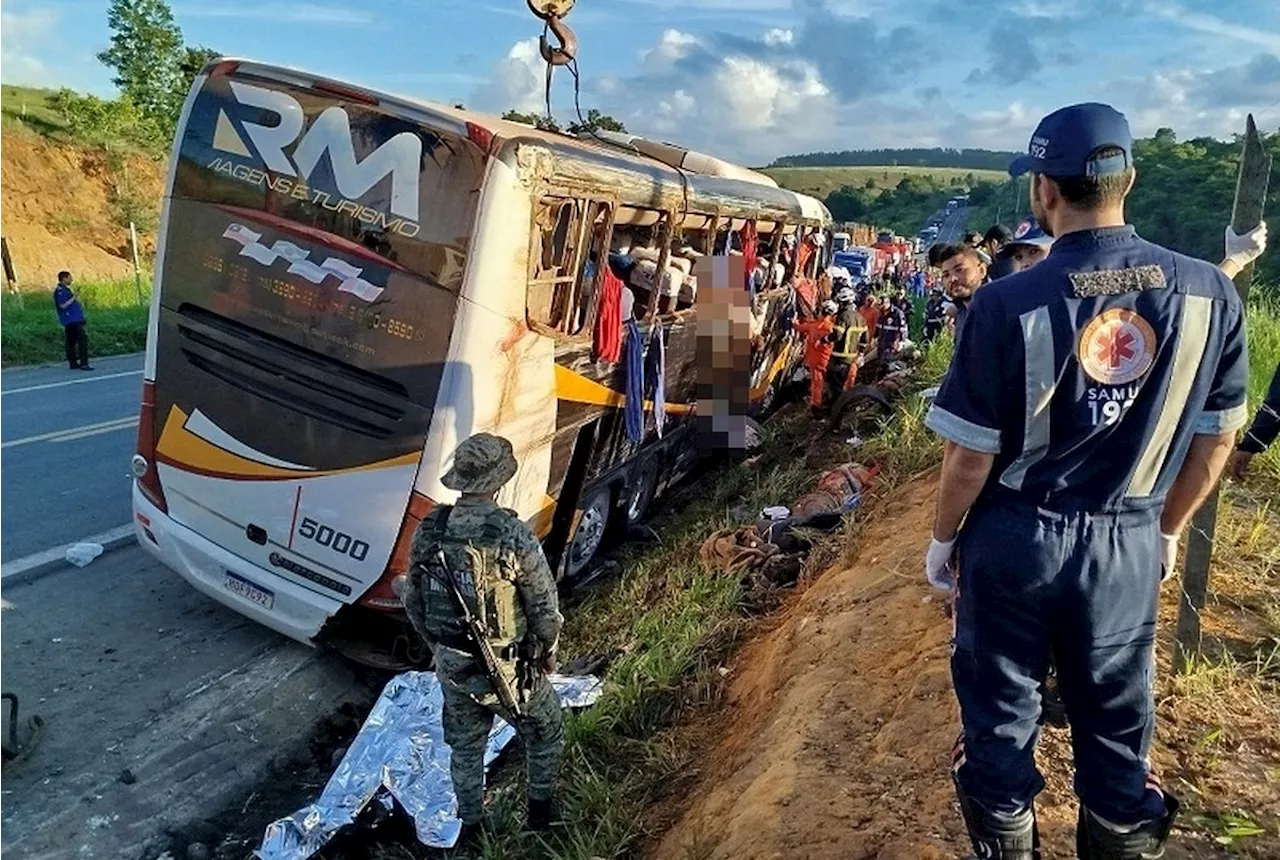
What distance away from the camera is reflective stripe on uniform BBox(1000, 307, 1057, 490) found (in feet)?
6.75

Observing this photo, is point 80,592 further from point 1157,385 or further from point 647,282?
point 1157,385

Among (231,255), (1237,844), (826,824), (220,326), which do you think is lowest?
(826,824)

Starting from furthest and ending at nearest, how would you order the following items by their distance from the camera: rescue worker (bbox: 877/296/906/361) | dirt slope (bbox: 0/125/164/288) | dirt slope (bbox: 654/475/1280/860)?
dirt slope (bbox: 0/125/164/288), rescue worker (bbox: 877/296/906/361), dirt slope (bbox: 654/475/1280/860)

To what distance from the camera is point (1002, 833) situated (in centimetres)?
234

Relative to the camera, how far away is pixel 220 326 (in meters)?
4.91

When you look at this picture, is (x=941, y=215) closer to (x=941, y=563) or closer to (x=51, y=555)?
(x=51, y=555)

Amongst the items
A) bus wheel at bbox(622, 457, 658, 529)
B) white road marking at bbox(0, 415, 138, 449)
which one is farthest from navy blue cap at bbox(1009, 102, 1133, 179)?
white road marking at bbox(0, 415, 138, 449)

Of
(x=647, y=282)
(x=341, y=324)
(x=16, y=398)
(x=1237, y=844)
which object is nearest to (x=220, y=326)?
(x=341, y=324)

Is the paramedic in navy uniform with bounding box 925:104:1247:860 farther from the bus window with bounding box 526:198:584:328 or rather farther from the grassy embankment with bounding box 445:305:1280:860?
the bus window with bounding box 526:198:584:328

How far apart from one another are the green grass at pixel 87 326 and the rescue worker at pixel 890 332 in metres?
11.2

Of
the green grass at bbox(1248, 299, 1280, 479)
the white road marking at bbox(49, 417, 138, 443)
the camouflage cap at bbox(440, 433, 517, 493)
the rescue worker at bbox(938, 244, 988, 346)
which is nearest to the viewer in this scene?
the camouflage cap at bbox(440, 433, 517, 493)

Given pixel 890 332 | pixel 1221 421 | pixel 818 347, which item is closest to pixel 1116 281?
pixel 1221 421

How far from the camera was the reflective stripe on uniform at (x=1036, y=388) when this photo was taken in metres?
2.06

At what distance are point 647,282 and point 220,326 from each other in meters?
2.80
